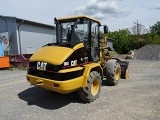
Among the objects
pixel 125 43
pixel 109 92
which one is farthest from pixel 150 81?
pixel 125 43

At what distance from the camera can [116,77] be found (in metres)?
8.77

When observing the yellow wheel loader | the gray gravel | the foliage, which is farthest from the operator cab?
the foliage

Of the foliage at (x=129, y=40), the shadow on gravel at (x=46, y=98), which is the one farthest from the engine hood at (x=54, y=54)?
the foliage at (x=129, y=40)

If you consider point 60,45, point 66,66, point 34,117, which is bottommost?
point 34,117

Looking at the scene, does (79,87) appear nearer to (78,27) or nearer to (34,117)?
(34,117)

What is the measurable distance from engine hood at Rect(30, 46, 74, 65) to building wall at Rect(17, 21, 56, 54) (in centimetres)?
1354

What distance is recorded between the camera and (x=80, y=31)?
699 cm

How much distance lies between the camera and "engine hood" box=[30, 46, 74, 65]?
5809 millimetres

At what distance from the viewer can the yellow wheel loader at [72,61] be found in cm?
578

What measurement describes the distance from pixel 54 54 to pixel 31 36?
51.8 ft

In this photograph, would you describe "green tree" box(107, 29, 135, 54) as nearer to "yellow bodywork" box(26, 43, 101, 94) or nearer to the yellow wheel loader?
the yellow wheel loader

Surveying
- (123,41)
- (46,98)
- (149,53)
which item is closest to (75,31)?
(46,98)

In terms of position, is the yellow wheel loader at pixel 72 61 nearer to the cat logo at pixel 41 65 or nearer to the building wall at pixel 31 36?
the cat logo at pixel 41 65

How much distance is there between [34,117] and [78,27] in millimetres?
3149
